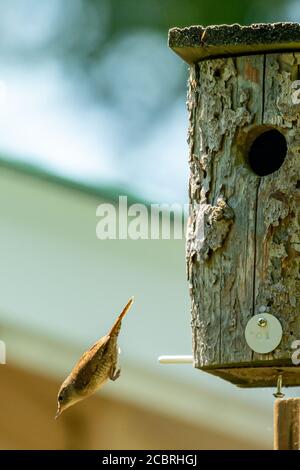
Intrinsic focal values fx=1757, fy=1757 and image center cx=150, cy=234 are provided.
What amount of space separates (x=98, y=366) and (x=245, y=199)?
Result: 960 mm

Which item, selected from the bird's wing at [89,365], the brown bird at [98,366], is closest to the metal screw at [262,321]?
the brown bird at [98,366]

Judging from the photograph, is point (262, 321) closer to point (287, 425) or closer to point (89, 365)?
point (287, 425)

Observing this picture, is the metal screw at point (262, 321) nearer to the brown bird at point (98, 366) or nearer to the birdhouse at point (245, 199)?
the birdhouse at point (245, 199)

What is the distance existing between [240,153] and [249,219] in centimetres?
26

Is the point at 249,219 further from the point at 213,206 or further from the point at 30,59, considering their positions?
the point at 30,59

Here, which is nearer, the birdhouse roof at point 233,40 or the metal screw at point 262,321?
the metal screw at point 262,321

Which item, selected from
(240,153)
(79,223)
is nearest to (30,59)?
(79,223)

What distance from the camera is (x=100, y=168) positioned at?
1027 cm

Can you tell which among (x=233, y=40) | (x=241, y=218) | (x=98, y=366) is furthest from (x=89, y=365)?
(x=233, y=40)

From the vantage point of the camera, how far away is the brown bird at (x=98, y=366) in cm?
657

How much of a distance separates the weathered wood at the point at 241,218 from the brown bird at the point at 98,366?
19.4 inches

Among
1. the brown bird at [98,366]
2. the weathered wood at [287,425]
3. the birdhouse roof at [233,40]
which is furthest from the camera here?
the brown bird at [98,366]

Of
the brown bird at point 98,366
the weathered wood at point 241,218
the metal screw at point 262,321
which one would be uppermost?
the weathered wood at point 241,218
